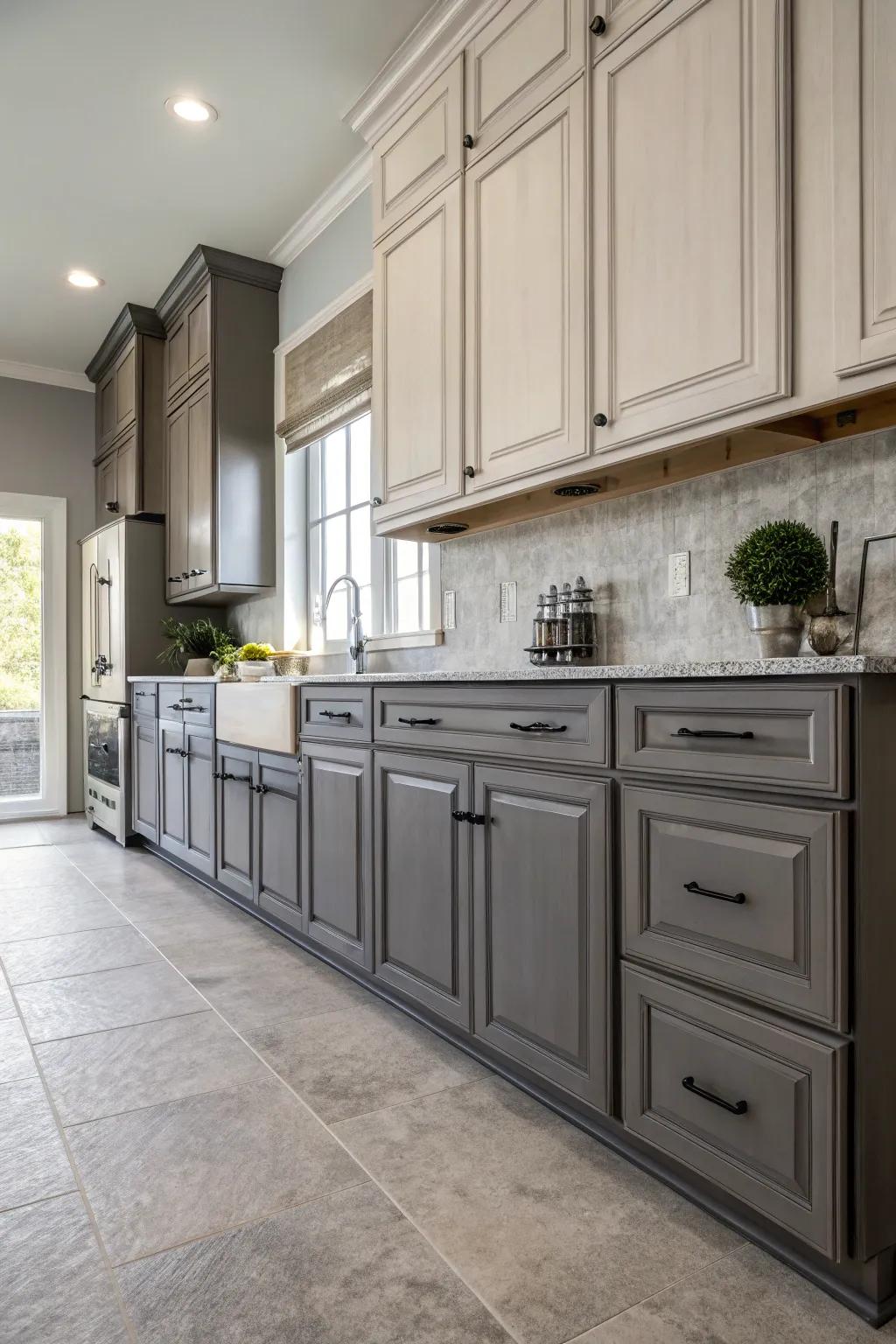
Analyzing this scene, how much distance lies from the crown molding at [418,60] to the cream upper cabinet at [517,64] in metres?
0.05

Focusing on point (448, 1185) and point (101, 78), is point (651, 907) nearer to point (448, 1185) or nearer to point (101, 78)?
point (448, 1185)

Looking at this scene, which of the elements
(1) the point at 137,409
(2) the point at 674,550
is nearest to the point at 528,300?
(2) the point at 674,550

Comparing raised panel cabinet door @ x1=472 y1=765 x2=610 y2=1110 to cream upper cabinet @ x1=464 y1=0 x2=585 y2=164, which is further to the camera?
cream upper cabinet @ x1=464 y1=0 x2=585 y2=164

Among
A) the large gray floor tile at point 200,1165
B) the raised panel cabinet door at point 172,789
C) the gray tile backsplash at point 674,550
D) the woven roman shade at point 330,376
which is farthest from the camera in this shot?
the raised panel cabinet door at point 172,789

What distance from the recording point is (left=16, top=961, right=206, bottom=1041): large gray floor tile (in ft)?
7.63

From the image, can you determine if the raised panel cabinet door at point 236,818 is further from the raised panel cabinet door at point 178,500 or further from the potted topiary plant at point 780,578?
the potted topiary plant at point 780,578

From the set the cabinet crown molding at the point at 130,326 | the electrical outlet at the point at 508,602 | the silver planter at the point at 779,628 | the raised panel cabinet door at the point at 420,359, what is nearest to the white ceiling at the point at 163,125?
the cabinet crown molding at the point at 130,326

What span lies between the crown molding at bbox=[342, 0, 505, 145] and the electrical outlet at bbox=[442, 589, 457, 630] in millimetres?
1515

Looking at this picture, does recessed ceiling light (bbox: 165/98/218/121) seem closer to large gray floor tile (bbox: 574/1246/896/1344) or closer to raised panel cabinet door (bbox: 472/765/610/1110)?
raised panel cabinet door (bbox: 472/765/610/1110)

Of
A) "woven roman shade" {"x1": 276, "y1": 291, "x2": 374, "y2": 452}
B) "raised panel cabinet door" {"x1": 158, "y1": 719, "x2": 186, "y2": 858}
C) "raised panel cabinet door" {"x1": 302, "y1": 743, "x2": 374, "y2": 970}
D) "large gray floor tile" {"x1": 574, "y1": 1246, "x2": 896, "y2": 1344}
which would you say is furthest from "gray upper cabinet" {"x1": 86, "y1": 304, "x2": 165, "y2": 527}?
"large gray floor tile" {"x1": 574, "y1": 1246, "x2": 896, "y2": 1344}

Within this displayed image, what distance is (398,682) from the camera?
228 centimetres

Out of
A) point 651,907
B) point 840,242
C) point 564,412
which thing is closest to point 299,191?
point 564,412

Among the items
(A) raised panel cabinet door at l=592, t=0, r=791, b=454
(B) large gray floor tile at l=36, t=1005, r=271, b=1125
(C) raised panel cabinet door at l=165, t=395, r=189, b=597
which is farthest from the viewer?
(C) raised panel cabinet door at l=165, t=395, r=189, b=597

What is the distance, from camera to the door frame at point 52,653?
5805mm
